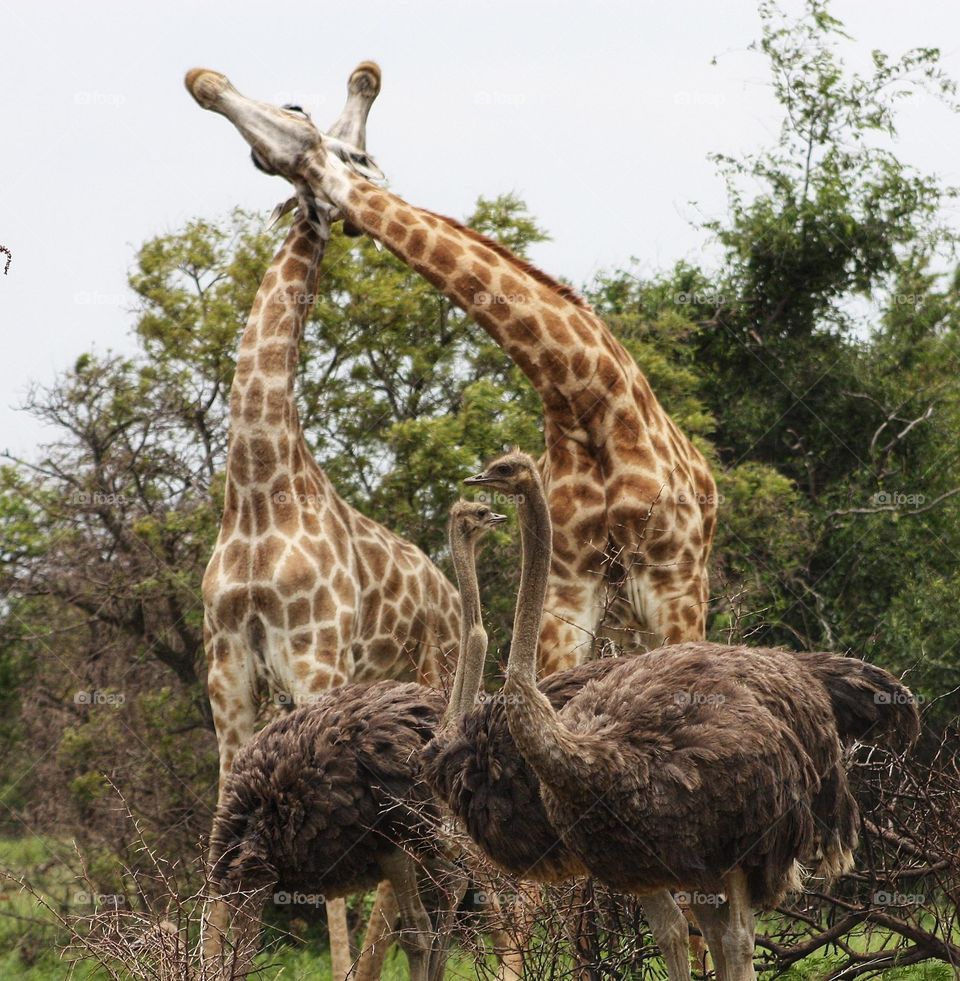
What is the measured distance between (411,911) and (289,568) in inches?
84.5

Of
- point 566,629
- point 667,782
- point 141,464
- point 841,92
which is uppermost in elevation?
point 841,92

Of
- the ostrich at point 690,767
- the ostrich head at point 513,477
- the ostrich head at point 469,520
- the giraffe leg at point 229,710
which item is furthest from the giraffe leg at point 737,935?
the giraffe leg at point 229,710

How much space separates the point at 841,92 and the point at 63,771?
29.7 feet

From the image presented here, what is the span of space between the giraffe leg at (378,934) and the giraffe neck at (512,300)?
2336mm

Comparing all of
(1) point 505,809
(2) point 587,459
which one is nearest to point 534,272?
(2) point 587,459

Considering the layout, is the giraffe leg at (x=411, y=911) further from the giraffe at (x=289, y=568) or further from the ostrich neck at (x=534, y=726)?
the ostrich neck at (x=534, y=726)

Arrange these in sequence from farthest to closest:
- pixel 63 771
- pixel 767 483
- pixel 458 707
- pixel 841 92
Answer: pixel 841 92, pixel 767 483, pixel 63 771, pixel 458 707

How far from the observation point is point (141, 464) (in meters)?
12.4

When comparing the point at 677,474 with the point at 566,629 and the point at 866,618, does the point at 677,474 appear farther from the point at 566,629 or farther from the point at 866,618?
the point at 866,618

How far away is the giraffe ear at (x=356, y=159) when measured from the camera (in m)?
9.00

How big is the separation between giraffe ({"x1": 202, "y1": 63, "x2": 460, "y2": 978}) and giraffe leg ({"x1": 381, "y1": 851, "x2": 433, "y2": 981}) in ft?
2.61

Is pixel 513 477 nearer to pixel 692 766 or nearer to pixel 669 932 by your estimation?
pixel 692 766

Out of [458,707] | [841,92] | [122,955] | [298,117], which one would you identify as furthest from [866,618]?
[122,955]

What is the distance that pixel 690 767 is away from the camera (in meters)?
5.25
